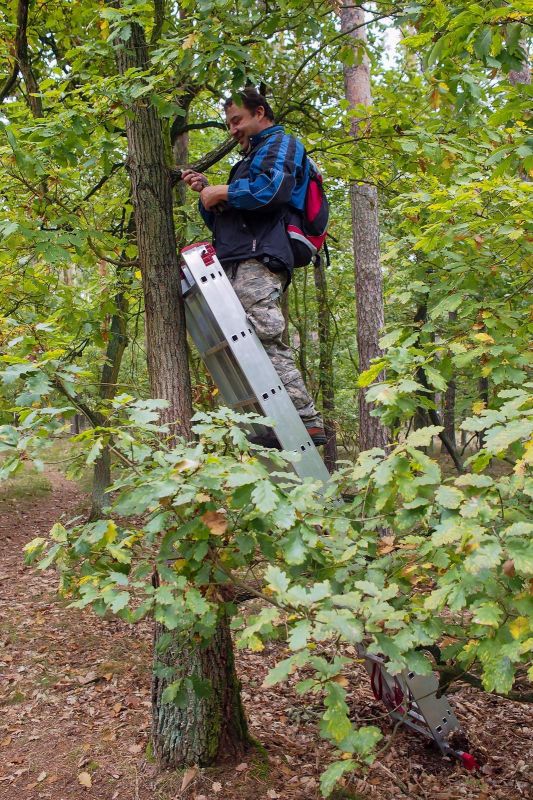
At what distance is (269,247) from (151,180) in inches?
Result: 29.8

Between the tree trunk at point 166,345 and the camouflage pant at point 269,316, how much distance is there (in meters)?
0.37

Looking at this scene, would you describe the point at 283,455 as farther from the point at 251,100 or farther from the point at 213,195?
the point at 251,100

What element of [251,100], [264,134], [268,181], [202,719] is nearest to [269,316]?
[268,181]

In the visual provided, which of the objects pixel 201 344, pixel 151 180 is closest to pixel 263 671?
pixel 201 344

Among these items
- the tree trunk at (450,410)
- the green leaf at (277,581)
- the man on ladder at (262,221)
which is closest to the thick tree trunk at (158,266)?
the man on ladder at (262,221)

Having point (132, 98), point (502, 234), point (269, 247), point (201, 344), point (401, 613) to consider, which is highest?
point (132, 98)

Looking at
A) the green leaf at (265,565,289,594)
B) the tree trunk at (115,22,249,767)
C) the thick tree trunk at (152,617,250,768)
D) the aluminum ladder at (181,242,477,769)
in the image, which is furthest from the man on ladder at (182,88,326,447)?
the green leaf at (265,565,289,594)

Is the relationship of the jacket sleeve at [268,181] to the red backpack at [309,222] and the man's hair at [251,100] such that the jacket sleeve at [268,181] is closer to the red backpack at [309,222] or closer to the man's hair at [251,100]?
the red backpack at [309,222]

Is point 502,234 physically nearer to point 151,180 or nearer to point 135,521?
point 151,180

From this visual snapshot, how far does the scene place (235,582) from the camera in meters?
2.46

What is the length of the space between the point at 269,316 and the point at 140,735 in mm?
2876

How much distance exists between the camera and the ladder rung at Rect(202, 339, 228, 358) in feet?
11.6

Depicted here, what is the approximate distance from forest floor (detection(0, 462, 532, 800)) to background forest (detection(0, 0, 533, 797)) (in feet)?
0.68

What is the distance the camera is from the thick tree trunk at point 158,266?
11.9 feet
